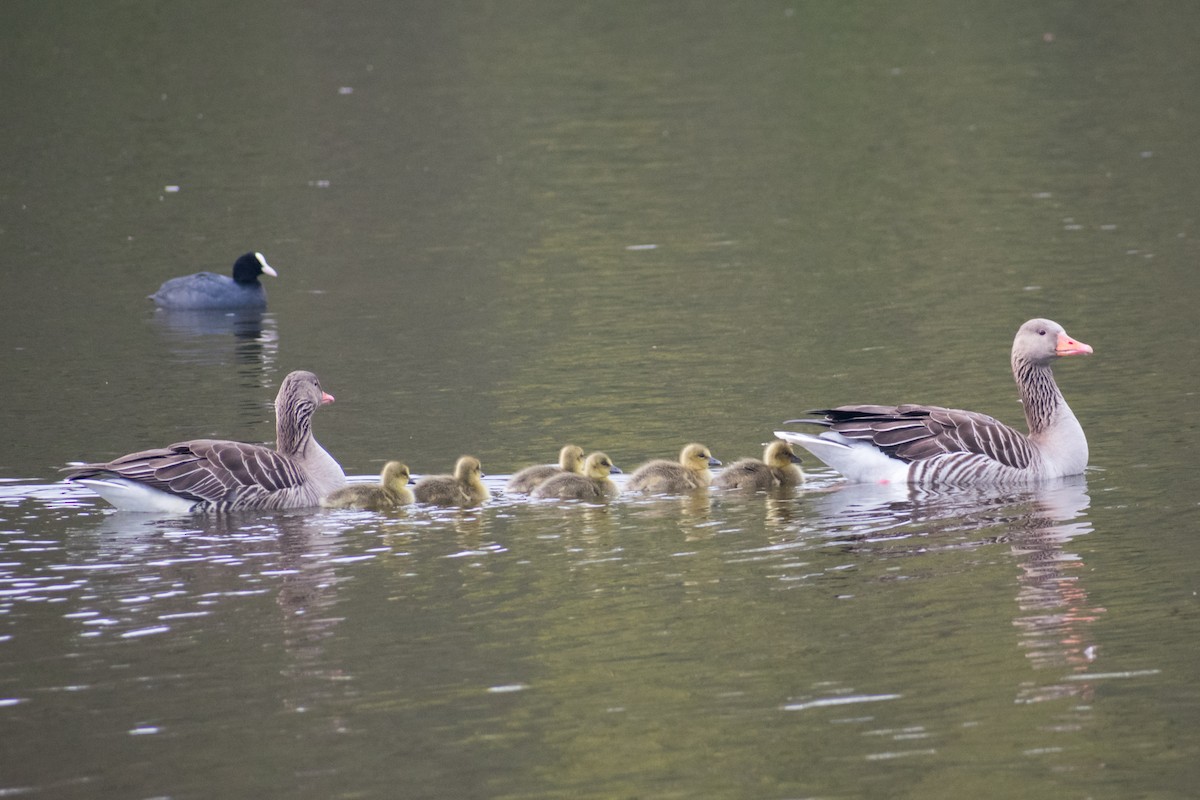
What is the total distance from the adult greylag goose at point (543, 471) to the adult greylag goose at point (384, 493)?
825mm

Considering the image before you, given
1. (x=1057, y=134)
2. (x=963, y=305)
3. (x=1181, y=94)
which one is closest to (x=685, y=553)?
(x=963, y=305)

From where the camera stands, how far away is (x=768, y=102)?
38281mm

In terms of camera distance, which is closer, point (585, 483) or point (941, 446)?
point (585, 483)

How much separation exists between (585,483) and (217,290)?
11.2 m

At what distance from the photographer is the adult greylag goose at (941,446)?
14.6 metres

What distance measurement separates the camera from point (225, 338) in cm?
2298

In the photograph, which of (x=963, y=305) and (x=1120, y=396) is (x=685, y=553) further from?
(x=963, y=305)

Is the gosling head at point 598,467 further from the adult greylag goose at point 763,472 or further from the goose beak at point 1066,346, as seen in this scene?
the goose beak at point 1066,346

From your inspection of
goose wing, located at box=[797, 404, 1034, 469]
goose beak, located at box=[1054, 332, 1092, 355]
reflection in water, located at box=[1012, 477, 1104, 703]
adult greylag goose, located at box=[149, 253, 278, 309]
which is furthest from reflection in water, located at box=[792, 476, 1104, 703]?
adult greylag goose, located at box=[149, 253, 278, 309]

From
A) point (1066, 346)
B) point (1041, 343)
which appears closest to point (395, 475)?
point (1041, 343)

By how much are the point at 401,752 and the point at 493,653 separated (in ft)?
5.09

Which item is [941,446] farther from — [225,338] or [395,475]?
[225,338]

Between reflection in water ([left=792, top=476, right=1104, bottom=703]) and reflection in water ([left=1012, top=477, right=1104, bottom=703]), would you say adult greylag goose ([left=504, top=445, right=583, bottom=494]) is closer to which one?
reflection in water ([left=792, top=476, right=1104, bottom=703])

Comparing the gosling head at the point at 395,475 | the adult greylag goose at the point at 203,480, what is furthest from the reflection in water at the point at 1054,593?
the adult greylag goose at the point at 203,480
